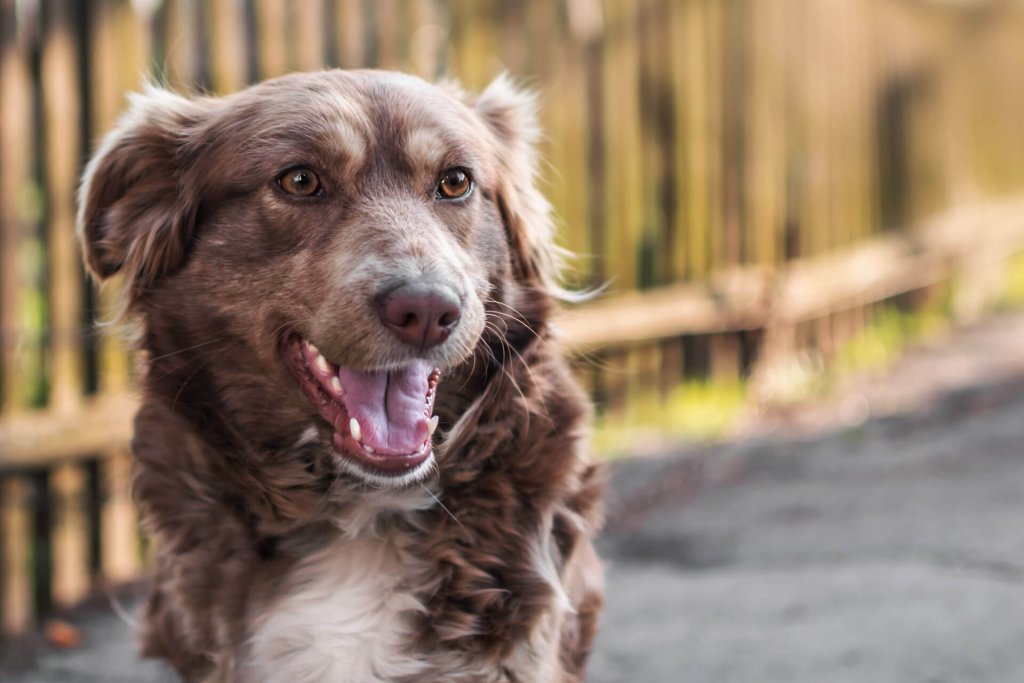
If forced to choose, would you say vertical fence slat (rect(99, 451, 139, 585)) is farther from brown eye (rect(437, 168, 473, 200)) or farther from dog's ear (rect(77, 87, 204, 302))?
brown eye (rect(437, 168, 473, 200))

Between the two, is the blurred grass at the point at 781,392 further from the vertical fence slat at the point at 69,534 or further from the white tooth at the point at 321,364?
the white tooth at the point at 321,364

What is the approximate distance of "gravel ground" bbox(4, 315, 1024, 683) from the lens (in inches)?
151

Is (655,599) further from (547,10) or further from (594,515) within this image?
(547,10)

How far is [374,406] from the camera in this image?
278cm

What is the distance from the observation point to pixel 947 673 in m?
3.57

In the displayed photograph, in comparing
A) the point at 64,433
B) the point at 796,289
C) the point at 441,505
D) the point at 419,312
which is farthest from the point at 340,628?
the point at 796,289

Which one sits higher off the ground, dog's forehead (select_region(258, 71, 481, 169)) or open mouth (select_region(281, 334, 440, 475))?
dog's forehead (select_region(258, 71, 481, 169))

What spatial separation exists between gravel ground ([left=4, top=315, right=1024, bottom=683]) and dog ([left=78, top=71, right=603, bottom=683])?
3.42ft

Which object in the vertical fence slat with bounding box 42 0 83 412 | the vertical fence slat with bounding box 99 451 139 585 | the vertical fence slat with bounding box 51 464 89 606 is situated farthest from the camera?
the vertical fence slat with bounding box 99 451 139 585

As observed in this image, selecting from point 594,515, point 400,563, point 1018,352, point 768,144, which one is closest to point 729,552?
point 594,515

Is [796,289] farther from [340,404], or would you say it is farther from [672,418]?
[340,404]

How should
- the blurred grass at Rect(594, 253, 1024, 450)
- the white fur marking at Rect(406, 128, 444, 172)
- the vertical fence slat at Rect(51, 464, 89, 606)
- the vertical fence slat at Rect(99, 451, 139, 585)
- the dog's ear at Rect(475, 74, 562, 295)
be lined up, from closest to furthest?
1. the white fur marking at Rect(406, 128, 444, 172)
2. the dog's ear at Rect(475, 74, 562, 295)
3. the vertical fence slat at Rect(51, 464, 89, 606)
4. the vertical fence slat at Rect(99, 451, 139, 585)
5. the blurred grass at Rect(594, 253, 1024, 450)

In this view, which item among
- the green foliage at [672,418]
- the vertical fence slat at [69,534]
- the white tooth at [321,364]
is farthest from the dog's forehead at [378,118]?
the green foliage at [672,418]

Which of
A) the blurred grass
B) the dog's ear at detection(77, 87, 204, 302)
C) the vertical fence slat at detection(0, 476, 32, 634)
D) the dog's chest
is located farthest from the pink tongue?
the blurred grass
